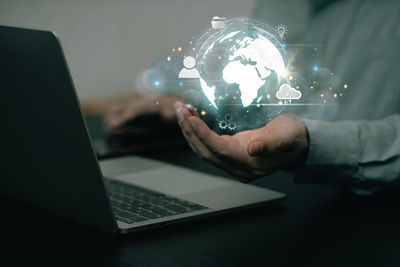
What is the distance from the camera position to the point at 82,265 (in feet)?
2.30

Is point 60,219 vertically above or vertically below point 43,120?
below

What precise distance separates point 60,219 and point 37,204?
0.08 meters

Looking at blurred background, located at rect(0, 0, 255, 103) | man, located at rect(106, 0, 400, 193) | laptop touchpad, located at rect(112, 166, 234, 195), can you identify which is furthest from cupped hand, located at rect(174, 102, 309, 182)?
blurred background, located at rect(0, 0, 255, 103)

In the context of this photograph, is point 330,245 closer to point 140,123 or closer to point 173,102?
point 173,102

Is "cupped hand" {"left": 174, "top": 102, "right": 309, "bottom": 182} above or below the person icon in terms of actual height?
below

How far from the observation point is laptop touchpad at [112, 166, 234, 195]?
3.37ft

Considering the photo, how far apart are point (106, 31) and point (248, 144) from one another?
2.15 m

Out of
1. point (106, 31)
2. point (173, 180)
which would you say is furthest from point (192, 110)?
point (106, 31)

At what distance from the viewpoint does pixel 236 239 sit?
79 cm

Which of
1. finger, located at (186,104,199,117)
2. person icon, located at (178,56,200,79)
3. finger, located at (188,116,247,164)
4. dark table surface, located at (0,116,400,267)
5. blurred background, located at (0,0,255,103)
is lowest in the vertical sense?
dark table surface, located at (0,116,400,267)

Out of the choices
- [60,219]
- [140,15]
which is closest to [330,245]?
[60,219]

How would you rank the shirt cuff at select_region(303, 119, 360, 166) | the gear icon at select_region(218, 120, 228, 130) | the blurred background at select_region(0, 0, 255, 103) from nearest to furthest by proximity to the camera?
1. the gear icon at select_region(218, 120, 228, 130)
2. the shirt cuff at select_region(303, 119, 360, 166)
3. the blurred background at select_region(0, 0, 255, 103)

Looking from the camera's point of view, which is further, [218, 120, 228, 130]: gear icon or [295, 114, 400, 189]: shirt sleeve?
[295, 114, 400, 189]: shirt sleeve

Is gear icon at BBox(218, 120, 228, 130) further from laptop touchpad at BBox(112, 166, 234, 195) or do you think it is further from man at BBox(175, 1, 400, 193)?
laptop touchpad at BBox(112, 166, 234, 195)
